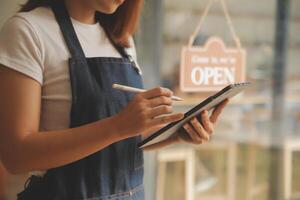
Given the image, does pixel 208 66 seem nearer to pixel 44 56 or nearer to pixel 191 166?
pixel 191 166

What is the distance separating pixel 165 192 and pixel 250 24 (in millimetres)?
960

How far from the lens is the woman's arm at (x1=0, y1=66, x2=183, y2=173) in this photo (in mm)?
756

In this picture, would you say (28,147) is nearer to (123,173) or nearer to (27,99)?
(27,99)

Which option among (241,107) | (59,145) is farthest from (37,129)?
(241,107)

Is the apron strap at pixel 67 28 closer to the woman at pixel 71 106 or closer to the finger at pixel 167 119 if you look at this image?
the woman at pixel 71 106

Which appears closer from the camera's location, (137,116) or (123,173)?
(137,116)

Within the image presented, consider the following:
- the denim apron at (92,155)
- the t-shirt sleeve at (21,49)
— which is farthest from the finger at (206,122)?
the t-shirt sleeve at (21,49)

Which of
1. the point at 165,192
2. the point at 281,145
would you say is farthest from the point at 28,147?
the point at 281,145

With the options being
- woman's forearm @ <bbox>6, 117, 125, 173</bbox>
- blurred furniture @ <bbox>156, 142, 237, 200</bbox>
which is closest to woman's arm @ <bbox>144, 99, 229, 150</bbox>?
woman's forearm @ <bbox>6, 117, 125, 173</bbox>

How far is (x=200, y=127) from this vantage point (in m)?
1.01

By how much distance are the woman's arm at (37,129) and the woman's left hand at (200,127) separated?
0.77 ft

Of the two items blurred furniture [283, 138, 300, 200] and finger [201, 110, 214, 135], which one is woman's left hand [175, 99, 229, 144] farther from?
blurred furniture [283, 138, 300, 200]

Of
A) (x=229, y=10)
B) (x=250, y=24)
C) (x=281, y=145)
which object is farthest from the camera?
(x=281, y=145)

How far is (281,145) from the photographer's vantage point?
96.9 inches
